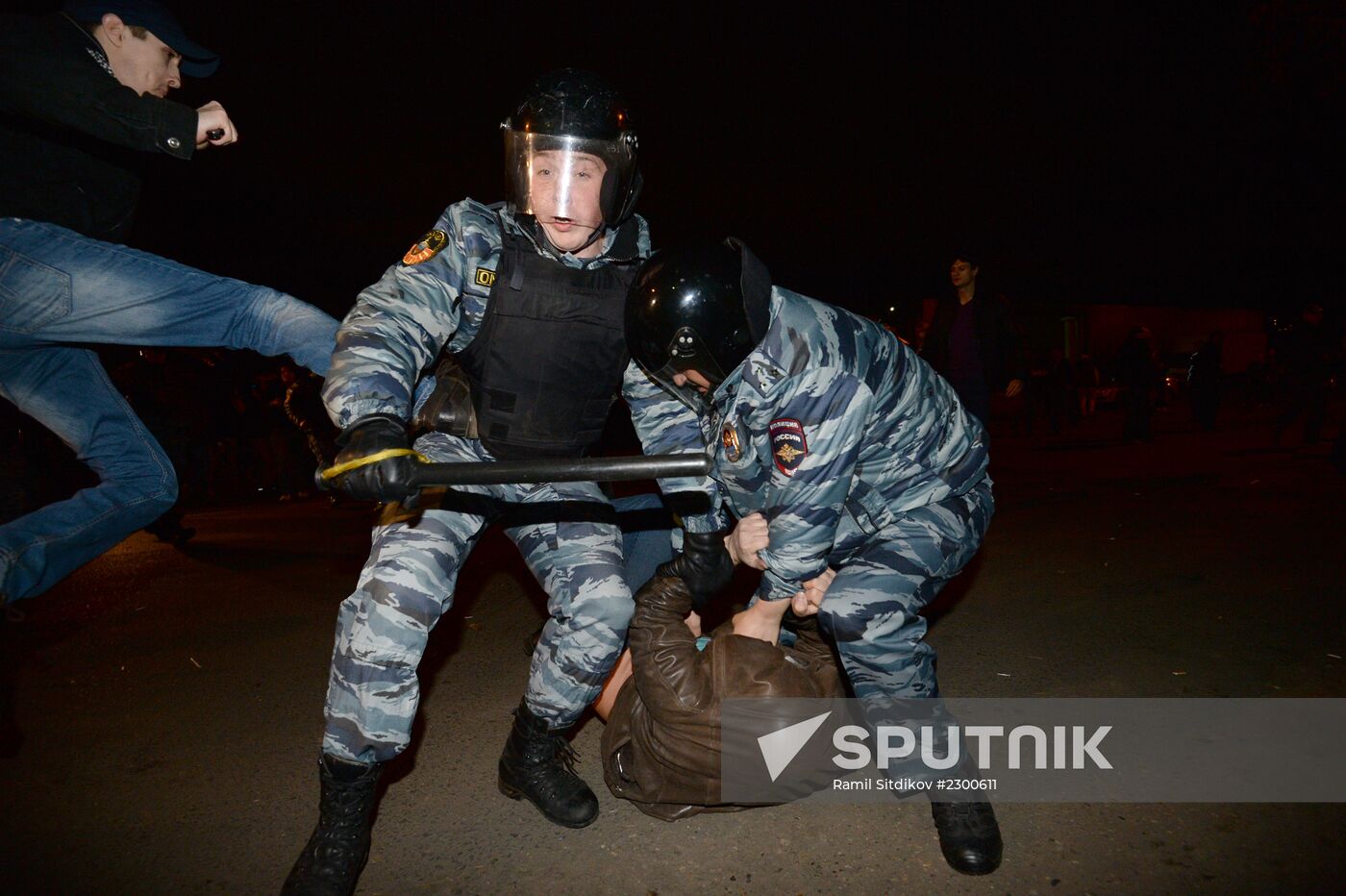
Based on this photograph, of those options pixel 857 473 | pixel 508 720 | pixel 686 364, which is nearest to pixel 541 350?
pixel 686 364

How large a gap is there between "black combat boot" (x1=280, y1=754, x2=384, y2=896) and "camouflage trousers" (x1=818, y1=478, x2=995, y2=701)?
4.45 ft

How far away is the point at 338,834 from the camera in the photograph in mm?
2135

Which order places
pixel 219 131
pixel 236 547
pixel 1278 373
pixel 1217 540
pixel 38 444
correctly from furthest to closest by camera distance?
pixel 1278 373 → pixel 38 444 → pixel 236 547 → pixel 1217 540 → pixel 219 131

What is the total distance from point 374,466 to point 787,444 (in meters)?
1.08

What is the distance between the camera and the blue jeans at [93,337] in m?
2.08

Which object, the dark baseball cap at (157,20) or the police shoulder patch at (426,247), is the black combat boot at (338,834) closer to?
the police shoulder patch at (426,247)

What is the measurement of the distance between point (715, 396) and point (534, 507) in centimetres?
68

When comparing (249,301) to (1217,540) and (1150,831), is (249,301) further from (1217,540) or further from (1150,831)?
(1217,540)

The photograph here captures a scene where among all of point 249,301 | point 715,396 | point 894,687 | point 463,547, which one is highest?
point 249,301

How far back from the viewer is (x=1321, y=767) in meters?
2.53

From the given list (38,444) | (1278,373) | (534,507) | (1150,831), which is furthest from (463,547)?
(1278,373)

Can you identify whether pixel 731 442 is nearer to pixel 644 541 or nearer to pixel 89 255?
pixel 644 541

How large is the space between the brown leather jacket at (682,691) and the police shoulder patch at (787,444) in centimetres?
57

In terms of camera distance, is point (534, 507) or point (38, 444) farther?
point (38, 444)
